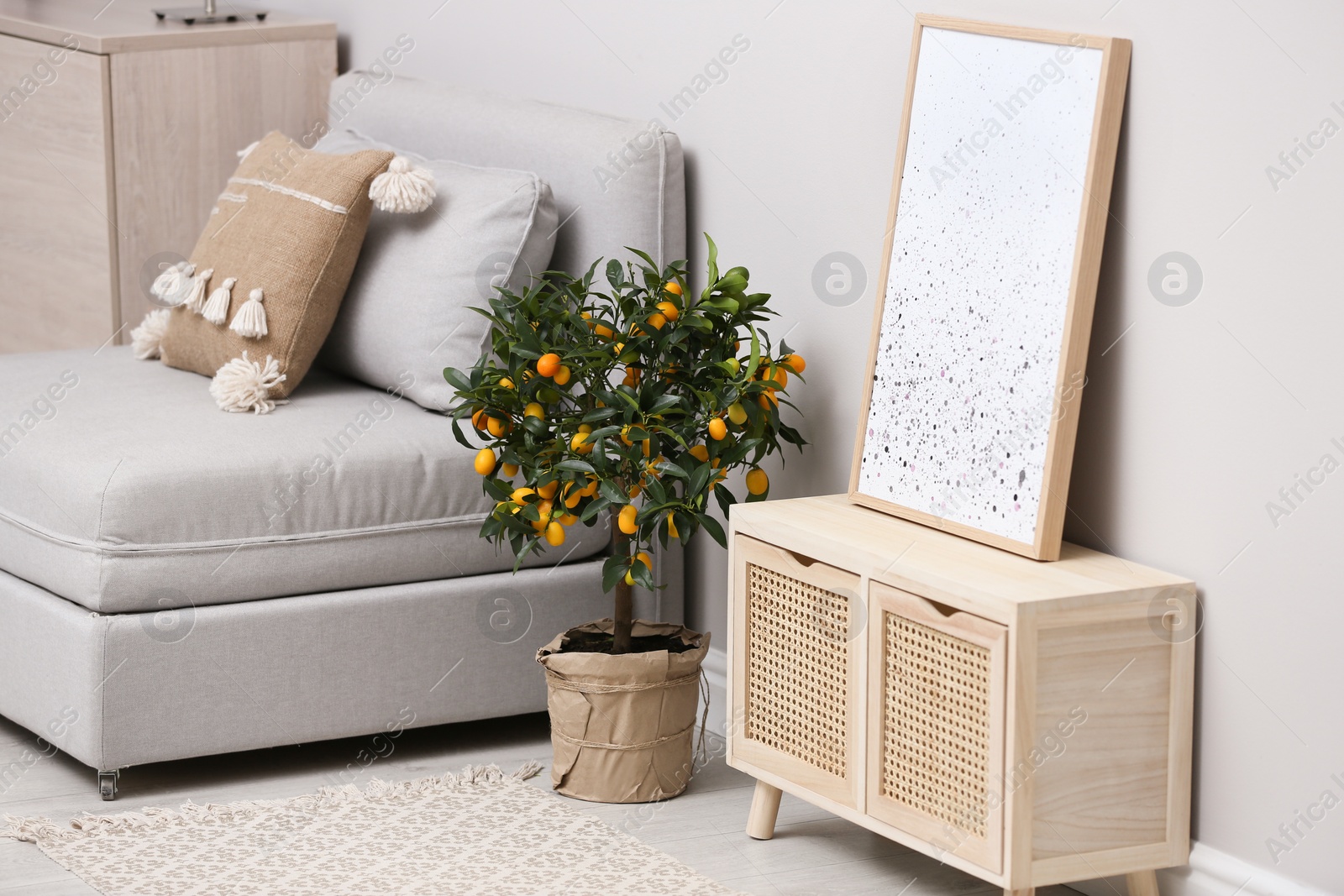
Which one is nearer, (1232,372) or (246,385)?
(1232,372)

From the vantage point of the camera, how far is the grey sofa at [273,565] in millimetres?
2438

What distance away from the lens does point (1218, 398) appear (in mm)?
1968

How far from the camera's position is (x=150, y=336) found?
3107 millimetres

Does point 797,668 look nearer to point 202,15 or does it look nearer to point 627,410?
point 627,410

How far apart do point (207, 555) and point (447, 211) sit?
0.73m

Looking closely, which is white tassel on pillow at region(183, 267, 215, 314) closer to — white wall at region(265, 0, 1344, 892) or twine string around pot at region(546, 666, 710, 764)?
twine string around pot at region(546, 666, 710, 764)

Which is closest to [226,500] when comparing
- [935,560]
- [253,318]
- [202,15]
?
[253,318]

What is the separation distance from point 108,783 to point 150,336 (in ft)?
3.13

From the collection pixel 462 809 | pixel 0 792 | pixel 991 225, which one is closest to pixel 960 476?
pixel 991 225

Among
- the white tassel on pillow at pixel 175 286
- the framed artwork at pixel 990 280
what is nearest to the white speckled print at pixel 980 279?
the framed artwork at pixel 990 280

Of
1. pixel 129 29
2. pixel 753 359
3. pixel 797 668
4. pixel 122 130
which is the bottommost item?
pixel 797 668

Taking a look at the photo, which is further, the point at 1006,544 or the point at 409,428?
the point at 409,428

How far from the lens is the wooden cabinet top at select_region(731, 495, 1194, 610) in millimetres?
1945

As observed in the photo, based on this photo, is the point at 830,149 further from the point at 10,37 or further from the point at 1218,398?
the point at 10,37
